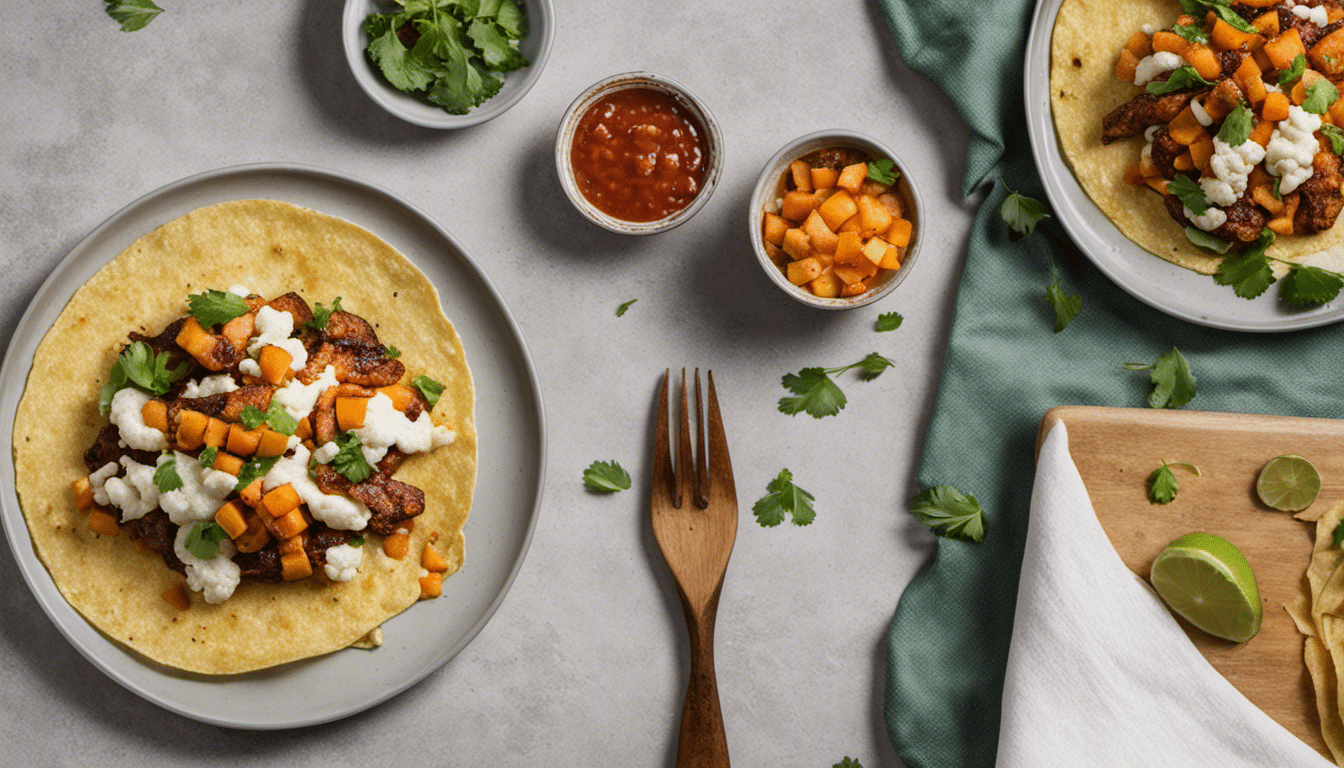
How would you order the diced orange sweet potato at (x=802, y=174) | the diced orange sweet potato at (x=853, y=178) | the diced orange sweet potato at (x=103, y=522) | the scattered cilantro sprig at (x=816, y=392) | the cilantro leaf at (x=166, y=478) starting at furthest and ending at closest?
the scattered cilantro sprig at (x=816, y=392)
the diced orange sweet potato at (x=802, y=174)
the diced orange sweet potato at (x=853, y=178)
the diced orange sweet potato at (x=103, y=522)
the cilantro leaf at (x=166, y=478)

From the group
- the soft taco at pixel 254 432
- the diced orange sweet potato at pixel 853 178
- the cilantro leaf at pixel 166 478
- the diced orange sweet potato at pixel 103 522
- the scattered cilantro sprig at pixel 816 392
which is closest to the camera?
the cilantro leaf at pixel 166 478

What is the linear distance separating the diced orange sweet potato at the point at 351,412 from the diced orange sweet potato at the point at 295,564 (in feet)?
1.65

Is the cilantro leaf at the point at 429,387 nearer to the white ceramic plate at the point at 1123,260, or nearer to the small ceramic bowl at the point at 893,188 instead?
the small ceramic bowl at the point at 893,188

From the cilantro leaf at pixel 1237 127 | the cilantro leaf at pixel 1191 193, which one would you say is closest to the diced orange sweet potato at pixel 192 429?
the cilantro leaf at pixel 1191 193

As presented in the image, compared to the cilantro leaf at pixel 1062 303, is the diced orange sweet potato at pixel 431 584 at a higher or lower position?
lower

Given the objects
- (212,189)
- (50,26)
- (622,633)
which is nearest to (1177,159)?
(622,633)

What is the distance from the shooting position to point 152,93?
352 cm

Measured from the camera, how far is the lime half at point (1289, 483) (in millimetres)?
3404

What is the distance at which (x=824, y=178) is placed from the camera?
3350 millimetres

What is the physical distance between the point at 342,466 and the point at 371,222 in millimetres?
978

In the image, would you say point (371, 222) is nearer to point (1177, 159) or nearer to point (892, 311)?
point (892, 311)

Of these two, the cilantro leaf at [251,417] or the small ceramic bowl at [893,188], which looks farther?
the small ceramic bowl at [893,188]

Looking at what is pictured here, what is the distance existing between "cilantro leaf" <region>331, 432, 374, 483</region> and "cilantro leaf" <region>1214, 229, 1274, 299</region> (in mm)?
3387

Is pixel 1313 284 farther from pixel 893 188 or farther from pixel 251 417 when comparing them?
pixel 251 417
